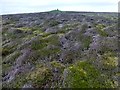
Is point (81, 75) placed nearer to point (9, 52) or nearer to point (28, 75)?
point (28, 75)

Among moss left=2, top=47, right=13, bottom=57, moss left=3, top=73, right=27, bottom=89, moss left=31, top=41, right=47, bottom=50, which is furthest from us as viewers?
moss left=2, top=47, right=13, bottom=57

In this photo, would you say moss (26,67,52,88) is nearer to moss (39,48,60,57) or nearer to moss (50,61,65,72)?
moss (50,61,65,72)

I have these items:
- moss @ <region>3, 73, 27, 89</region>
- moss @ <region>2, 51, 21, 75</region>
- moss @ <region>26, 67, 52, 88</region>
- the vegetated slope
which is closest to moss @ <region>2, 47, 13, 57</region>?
the vegetated slope

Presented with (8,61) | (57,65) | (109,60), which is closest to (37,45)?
(8,61)

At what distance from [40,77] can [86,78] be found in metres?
4.28

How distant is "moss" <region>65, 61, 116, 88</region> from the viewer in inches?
914

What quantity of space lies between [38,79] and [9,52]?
1117cm

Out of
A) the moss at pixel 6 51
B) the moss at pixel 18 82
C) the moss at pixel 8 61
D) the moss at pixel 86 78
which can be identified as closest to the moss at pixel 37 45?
the moss at pixel 8 61

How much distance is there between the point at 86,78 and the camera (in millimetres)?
24016

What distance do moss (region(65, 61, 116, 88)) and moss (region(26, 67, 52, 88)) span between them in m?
2.00

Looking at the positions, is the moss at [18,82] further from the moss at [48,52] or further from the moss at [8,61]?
the moss at [48,52]

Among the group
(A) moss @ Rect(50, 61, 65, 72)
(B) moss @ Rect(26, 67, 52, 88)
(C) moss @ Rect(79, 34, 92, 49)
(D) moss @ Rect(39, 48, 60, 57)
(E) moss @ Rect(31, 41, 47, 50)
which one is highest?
(C) moss @ Rect(79, 34, 92, 49)

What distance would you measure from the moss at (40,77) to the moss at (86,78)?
200cm

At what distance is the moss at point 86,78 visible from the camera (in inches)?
914
